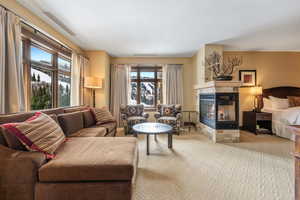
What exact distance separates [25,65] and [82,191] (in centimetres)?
240

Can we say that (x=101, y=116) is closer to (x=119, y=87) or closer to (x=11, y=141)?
(x=119, y=87)

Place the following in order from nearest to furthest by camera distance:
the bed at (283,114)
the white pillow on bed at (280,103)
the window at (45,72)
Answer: the window at (45,72), the bed at (283,114), the white pillow on bed at (280,103)

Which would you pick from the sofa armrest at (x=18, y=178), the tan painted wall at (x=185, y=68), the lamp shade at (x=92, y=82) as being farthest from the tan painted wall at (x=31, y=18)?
the sofa armrest at (x=18, y=178)

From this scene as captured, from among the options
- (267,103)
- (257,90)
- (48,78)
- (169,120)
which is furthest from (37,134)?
(267,103)

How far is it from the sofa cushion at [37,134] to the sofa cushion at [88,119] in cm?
137

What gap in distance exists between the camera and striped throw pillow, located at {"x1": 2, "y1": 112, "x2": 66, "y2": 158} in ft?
4.76

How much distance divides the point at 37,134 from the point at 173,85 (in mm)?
4210

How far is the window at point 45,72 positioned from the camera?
255 cm

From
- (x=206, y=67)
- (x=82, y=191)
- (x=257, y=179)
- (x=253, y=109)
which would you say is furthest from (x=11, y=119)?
(x=253, y=109)

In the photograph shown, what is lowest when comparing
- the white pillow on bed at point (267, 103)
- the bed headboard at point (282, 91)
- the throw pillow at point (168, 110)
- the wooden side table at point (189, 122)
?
the wooden side table at point (189, 122)

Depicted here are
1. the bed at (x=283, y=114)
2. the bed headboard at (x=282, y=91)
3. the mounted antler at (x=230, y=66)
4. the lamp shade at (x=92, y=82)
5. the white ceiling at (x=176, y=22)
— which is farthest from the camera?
the bed headboard at (x=282, y=91)

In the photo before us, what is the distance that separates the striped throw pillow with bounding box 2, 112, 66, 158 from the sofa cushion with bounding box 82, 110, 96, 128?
4.53 ft

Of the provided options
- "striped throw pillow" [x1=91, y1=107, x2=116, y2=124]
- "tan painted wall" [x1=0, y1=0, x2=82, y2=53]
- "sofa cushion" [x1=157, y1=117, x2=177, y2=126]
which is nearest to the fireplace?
"sofa cushion" [x1=157, y1=117, x2=177, y2=126]

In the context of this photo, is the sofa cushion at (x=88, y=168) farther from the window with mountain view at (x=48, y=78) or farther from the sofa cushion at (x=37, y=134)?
the window with mountain view at (x=48, y=78)
